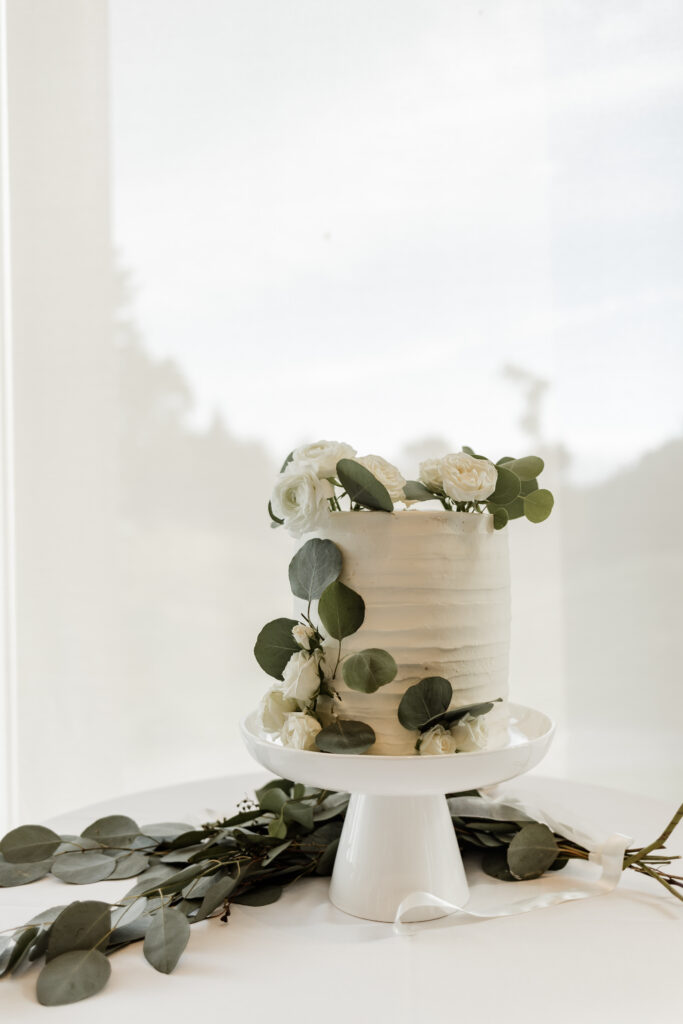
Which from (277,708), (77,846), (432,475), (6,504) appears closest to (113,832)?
(77,846)

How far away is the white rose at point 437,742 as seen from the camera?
65 cm

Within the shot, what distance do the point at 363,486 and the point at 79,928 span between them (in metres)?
0.41

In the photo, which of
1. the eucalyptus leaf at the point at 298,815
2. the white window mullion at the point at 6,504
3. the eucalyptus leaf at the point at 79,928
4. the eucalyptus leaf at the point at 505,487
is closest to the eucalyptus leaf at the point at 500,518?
the eucalyptus leaf at the point at 505,487

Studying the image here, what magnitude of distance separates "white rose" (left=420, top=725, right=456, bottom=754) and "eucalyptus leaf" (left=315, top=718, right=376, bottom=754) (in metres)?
0.04

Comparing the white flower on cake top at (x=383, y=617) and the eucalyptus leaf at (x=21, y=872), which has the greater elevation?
the white flower on cake top at (x=383, y=617)

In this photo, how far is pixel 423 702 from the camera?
65 centimetres

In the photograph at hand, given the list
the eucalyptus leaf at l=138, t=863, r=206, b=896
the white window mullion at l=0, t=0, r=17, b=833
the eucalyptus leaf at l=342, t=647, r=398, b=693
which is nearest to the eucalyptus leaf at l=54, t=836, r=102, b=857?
the eucalyptus leaf at l=138, t=863, r=206, b=896

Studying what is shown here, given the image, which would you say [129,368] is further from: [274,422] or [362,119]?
[362,119]

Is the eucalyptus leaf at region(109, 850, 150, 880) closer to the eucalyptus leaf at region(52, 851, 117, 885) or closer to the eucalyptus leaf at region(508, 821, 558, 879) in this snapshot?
the eucalyptus leaf at region(52, 851, 117, 885)

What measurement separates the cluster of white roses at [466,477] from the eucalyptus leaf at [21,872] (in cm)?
55

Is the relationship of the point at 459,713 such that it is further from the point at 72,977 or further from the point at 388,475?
the point at 72,977

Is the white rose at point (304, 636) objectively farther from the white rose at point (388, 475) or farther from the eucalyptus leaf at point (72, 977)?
the eucalyptus leaf at point (72, 977)

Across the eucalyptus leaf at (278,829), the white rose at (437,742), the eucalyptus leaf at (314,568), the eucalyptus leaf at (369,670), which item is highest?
the eucalyptus leaf at (314,568)

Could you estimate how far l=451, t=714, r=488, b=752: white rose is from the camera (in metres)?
0.66
